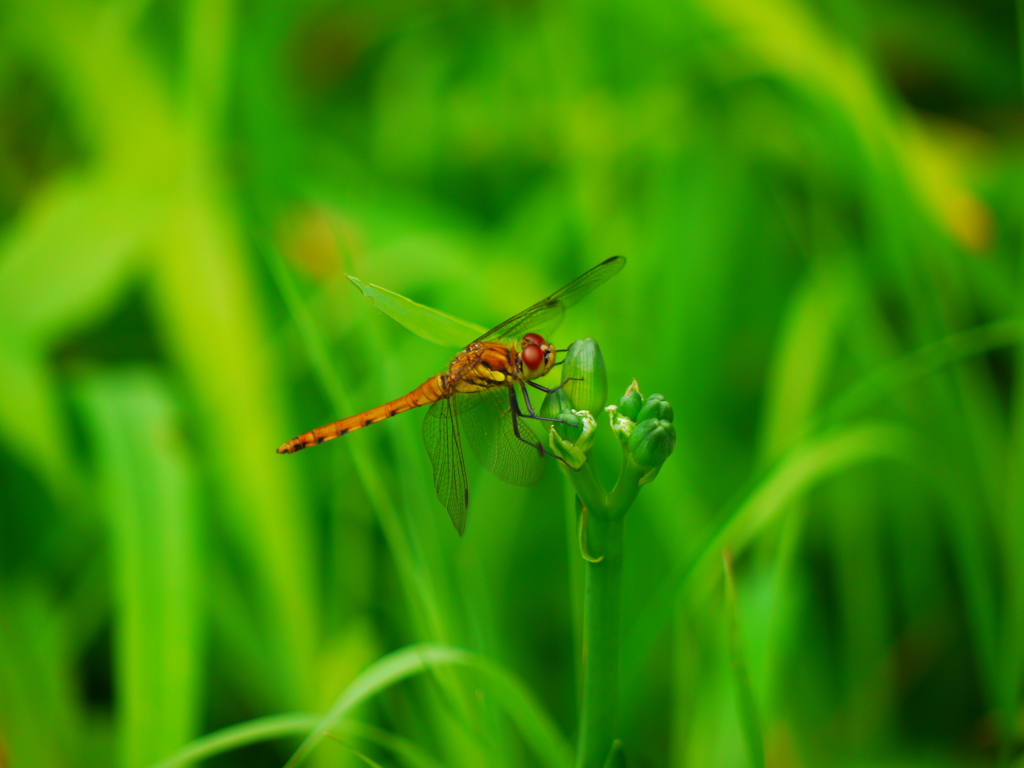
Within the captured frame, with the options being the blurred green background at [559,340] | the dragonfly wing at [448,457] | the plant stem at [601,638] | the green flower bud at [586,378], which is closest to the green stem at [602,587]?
the plant stem at [601,638]

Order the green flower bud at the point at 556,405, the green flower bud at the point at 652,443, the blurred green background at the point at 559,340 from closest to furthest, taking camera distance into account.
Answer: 1. the green flower bud at the point at 652,443
2. the green flower bud at the point at 556,405
3. the blurred green background at the point at 559,340

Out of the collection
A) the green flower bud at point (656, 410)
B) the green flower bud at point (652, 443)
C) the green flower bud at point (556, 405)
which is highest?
the green flower bud at point (556, 405)

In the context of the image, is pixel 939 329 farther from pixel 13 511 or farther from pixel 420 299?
pixel 13 511

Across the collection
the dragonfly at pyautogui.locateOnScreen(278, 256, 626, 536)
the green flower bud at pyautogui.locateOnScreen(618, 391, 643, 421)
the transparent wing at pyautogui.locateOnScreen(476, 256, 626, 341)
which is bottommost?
the green flower bud at pyautogui.locateOnScreen(618, 391, 643, 421)

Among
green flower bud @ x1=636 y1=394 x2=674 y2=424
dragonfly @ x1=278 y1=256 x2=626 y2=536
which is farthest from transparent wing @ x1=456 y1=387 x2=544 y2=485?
green flower bud @ x1=636 y1=394 x2=674 y2=424

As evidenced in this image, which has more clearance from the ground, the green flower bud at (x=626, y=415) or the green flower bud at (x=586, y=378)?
the green flower bud at (x=586, y=378)

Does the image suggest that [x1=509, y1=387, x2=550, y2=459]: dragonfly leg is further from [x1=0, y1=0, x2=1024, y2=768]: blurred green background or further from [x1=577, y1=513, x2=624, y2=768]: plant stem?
[x1=577, y1=513, x2=624, y2=768]: plant stem

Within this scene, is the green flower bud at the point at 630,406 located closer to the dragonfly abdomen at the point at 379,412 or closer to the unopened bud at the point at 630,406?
the unopened bud at the point at 630,406
